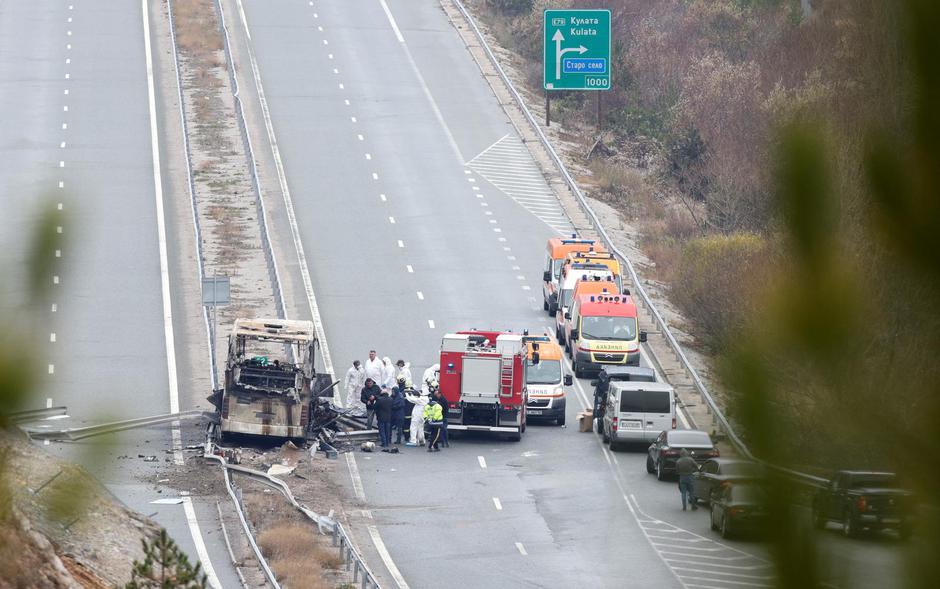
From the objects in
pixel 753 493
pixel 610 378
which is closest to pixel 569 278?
pixel 610 378

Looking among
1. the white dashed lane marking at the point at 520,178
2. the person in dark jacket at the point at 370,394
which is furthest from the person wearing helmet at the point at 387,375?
the white dashed lane marking at the point at 520,178

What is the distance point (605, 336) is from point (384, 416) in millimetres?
8840

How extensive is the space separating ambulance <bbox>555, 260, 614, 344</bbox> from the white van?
893cm

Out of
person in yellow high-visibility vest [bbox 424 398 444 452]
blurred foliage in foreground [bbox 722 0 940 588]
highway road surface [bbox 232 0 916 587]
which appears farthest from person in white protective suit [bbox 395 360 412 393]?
blurred foliage in foreground [bbox 722 0 940 588]

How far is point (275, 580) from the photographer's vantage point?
24.0 m

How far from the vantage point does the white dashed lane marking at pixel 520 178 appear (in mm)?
→ 57625

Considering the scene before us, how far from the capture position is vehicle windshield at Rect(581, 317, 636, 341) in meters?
41.5

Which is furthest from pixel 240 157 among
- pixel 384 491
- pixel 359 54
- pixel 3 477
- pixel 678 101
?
pixel 3 477

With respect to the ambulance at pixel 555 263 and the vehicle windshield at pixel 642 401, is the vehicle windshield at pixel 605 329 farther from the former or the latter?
the vehicle windshield at pixel 642 401

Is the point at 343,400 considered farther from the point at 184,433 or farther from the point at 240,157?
the point at 240,157

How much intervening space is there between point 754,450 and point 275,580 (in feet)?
64.9

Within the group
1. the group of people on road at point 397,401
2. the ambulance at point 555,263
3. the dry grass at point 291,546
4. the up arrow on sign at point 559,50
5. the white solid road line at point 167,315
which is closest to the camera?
the dry grass at point 291,546

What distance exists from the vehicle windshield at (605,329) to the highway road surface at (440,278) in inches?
51.8

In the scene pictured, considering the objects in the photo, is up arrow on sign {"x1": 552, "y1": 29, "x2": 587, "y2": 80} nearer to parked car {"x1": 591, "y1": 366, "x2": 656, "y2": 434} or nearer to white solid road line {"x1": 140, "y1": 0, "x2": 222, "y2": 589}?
white solid road line {"x1": 140, "y1": 0, "x2": 222, "y2": 589}
